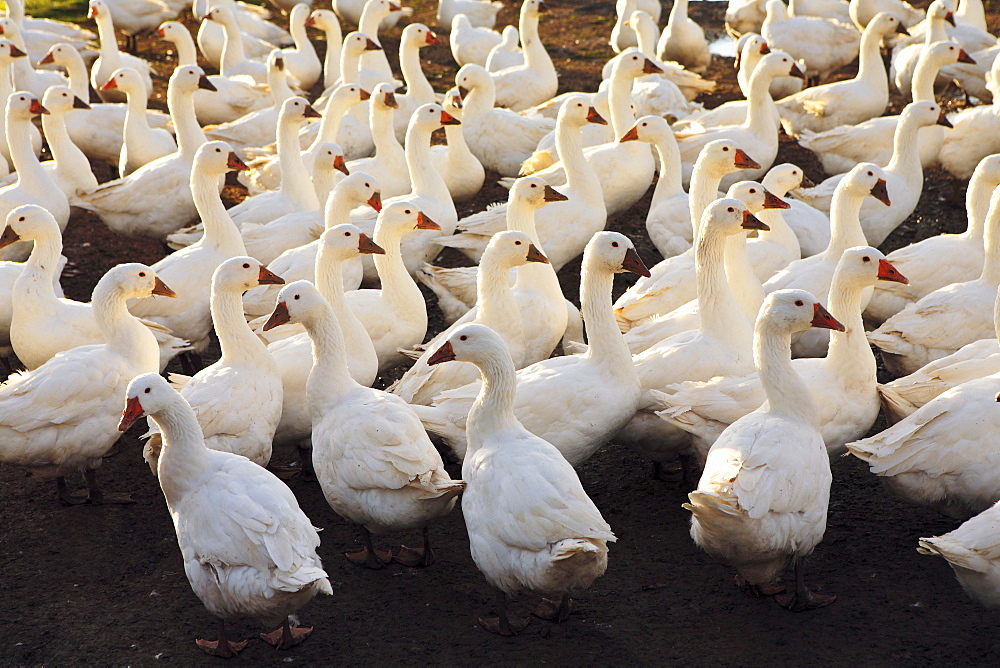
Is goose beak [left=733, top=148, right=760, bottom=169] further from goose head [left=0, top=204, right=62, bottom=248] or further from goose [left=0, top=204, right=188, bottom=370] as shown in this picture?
goose head [left=0, top=204, right=62, bottom=248]

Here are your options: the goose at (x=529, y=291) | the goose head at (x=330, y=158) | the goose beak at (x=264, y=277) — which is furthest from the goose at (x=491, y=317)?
the goose head at (x=330, y=158)

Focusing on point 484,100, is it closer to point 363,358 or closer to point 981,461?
point 363,358

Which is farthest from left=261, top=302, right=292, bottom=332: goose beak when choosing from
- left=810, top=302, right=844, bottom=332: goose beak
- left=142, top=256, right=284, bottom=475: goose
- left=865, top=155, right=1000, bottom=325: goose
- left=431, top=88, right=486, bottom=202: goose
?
left=865, top=155, right=1000, bottom=325: goose

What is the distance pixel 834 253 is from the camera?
302 inches

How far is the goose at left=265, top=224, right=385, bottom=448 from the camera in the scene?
6.76 m

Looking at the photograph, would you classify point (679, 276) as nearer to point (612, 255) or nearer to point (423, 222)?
point (612, 255)

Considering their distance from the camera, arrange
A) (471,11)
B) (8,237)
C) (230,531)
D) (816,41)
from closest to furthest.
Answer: (230,531), (8,237), (816,41), (471,11)

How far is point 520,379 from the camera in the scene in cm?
638

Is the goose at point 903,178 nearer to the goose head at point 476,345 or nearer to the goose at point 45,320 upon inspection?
the goose head at point 476,345

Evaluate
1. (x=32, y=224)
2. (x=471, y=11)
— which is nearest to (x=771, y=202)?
(x=32, y=224)

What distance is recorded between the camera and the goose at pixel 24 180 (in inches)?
367

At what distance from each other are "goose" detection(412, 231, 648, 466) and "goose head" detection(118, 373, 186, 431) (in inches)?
64.0

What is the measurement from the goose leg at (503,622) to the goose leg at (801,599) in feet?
4.64

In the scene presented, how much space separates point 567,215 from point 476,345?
3740 millimetres
